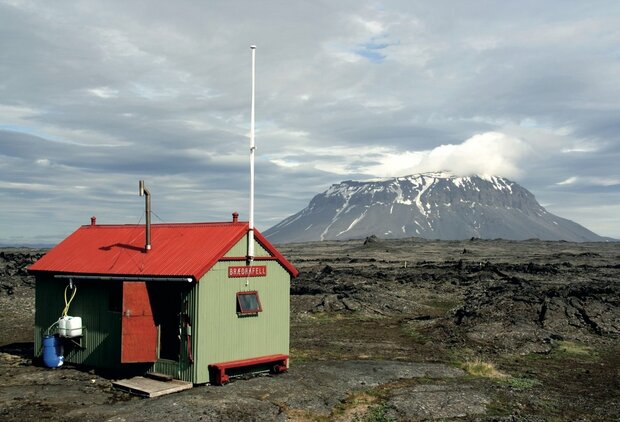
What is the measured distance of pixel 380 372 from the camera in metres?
25.5

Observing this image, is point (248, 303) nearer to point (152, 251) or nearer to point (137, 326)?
point (137, 326)

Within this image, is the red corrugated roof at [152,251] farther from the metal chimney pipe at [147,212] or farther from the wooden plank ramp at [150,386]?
the wooden plank ramp at [150,386]

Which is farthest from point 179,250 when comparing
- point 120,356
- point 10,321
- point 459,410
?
point 10,321

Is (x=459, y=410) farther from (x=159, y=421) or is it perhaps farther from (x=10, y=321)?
(x=10, y=321)

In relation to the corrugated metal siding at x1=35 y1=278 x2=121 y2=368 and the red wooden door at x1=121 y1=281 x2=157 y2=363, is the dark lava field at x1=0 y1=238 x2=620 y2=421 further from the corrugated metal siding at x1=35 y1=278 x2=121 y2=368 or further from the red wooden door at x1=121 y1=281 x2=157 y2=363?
the red wooden door at x1=121 y1=281 x2=157 y2=363

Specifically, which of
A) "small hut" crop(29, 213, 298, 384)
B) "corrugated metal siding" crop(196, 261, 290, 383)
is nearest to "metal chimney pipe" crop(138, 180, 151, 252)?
"small hut" crop(29, 213, 298, 384)

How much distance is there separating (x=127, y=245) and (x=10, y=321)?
840 inches

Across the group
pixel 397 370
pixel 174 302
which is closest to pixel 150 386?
pixel 174 302

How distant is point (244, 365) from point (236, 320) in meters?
1.75

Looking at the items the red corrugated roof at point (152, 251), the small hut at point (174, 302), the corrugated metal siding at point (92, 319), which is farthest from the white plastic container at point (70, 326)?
the red corrugated roof at point (152, 251)

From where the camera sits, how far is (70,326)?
24453 mm

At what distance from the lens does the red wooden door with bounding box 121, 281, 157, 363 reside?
21906mm

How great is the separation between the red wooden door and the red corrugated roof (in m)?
0.80

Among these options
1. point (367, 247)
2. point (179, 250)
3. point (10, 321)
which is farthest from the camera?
point (367, 247)
